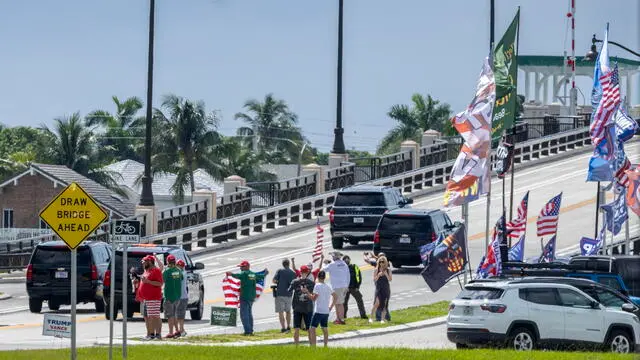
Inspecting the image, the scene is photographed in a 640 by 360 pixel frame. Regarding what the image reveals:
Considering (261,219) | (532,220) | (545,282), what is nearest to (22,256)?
(261,219)

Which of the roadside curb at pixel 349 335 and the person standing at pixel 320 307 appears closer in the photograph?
the person standing at pixel 320 307

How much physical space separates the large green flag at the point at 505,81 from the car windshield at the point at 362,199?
944 cm

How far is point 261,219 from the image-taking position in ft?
174

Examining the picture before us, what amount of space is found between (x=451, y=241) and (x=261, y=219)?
21.2 metres

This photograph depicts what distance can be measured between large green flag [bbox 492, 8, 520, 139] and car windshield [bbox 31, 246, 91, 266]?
32.4 ft

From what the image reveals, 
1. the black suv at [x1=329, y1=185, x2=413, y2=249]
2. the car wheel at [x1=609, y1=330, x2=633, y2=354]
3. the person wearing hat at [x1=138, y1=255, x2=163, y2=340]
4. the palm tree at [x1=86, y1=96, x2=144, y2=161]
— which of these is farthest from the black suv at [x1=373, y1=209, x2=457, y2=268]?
the palm tree at [x1=86, y1=96, x2=144, y2=161]

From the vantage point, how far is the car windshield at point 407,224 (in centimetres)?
4131

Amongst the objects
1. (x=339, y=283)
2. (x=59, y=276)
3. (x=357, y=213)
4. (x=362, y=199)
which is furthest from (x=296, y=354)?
(x=362, y=199)

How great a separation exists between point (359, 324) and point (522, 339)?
20.3 feet

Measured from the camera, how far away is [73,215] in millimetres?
22969

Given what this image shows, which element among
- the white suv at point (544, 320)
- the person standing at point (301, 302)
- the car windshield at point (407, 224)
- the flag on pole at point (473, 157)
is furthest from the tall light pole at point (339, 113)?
the white suv at point (544, 320)

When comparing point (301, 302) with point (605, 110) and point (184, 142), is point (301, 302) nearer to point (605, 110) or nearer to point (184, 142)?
point (605, 110)

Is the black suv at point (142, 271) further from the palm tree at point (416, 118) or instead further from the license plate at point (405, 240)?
the palm tree at point (416, 118)

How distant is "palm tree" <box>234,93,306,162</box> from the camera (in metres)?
119
